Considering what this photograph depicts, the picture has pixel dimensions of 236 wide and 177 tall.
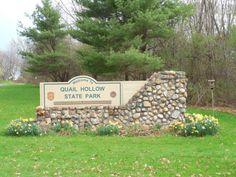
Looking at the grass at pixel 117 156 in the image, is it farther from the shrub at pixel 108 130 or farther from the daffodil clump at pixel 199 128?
the shrub at pixel 108 130

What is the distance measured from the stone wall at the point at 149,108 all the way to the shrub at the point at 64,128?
342 mm

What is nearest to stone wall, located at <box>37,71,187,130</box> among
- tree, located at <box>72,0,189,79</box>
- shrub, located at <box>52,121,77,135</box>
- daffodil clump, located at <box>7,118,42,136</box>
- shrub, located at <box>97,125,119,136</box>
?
shrub, located at <box>52,121,77,135</box>

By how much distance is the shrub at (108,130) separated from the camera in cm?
1216

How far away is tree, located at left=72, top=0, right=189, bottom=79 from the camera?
66.7 ft

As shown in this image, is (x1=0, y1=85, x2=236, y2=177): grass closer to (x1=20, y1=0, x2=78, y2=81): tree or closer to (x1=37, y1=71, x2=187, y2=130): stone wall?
(x1=37, y1=71, x2=187, y2=130): stone wall

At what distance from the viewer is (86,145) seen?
33.8 ft

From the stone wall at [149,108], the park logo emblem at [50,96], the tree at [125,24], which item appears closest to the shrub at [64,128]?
the stone wall at [149,108]

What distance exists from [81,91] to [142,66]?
7281 millimetres

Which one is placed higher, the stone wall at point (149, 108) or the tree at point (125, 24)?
the tree at point (125, 24)

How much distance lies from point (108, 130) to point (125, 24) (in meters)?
9.38

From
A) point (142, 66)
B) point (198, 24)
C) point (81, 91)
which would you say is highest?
point (198, 24)

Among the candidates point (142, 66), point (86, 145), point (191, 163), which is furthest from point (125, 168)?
point (142, 66)

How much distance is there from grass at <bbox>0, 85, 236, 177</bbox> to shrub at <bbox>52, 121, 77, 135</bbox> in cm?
71

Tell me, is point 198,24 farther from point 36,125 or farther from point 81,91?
point 36,125
